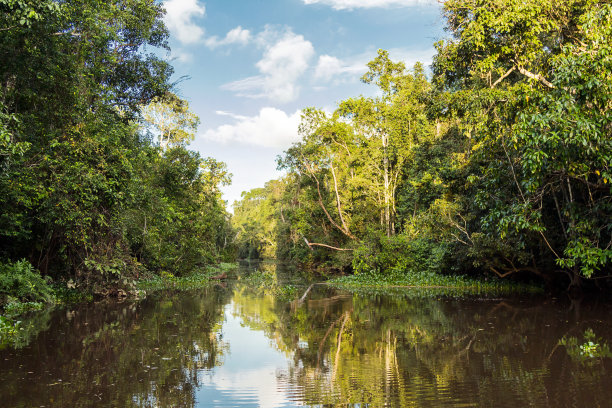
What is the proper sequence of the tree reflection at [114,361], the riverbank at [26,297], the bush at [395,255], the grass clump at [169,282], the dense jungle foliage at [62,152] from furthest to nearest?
the bush at [395,255] → the grass clump at [169,282] → the dense jungle foliage at [62,152] → the riverbank at [26,297] → the tree reflection at [114,361]

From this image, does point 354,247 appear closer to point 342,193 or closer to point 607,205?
point 342,193

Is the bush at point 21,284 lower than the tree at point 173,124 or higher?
lower

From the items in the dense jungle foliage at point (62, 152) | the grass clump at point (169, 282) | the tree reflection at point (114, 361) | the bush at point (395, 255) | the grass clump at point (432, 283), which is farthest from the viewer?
the bush at point (395, 255)

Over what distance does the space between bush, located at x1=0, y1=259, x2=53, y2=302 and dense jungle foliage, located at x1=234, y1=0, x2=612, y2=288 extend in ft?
40.5

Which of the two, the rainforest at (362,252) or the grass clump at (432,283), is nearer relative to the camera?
the rainforest at (362,252)

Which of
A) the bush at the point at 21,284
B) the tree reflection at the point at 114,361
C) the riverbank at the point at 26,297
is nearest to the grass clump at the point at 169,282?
the riverbank at the point at 26,297

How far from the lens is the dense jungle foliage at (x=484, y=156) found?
914 cm

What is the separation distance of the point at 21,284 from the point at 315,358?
8794mm

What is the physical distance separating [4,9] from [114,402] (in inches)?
309

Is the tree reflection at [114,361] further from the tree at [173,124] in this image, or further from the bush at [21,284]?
the tree at [173,124]

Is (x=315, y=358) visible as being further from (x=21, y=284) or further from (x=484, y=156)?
(x=21, y=284)

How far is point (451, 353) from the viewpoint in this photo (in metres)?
7.38


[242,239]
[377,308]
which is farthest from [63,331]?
[242,239]

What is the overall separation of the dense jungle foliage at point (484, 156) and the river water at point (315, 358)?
2891mm
